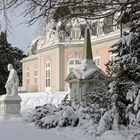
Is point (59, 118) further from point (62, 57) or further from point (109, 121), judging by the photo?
point (62, 57)

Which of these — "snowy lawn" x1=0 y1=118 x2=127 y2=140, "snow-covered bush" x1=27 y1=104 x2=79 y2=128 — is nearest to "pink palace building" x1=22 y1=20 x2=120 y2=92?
"snow-covered bush" x1=27 y1=104 x2=79 y2=128

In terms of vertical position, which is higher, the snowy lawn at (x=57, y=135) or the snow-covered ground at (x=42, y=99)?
the snow-covered ground at (x=42, y=99)

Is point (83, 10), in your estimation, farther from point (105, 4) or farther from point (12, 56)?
point (12, 56)

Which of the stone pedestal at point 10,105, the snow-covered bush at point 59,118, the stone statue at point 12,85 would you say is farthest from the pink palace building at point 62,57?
the snow-covered bush at point 59,118

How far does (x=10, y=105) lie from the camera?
21047 mm

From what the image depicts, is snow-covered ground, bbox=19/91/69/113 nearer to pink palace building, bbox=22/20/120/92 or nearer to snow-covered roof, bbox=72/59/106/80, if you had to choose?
pink palace building, bbox=22/20/120/92

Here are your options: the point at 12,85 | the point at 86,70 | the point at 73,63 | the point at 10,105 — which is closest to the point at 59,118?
the point at 86,70

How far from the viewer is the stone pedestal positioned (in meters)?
20.8

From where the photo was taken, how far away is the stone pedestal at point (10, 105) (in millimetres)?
20844

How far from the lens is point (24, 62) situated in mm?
56000

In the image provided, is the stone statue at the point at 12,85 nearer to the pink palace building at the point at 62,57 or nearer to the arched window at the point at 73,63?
the pink palace building at the point at 62,57

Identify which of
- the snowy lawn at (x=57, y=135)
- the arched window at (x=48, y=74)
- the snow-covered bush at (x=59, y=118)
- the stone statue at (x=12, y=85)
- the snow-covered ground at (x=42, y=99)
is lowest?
the snowy lawn at (x=57, y=135)

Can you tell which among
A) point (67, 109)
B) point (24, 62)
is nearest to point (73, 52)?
point (24, 62)

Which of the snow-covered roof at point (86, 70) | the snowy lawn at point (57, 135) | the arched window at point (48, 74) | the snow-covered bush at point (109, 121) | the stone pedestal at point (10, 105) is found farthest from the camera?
the arched window at point (48, 74)
